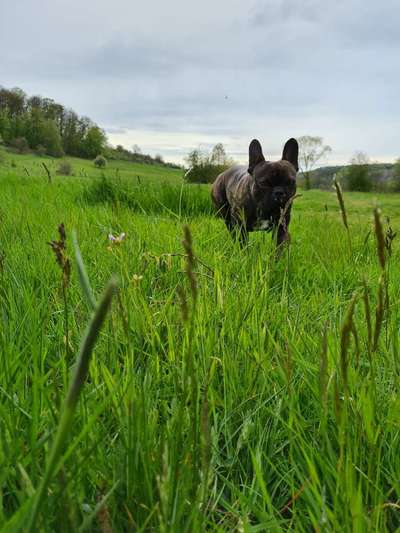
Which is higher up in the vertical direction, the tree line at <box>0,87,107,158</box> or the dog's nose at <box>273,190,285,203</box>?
the tree line at <box>0,87,107,158</box>

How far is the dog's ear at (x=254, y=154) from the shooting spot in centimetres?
452

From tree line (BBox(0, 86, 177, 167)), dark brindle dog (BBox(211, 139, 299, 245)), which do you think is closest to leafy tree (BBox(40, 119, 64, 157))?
tree line (BBox(0, 86, 177, 167))

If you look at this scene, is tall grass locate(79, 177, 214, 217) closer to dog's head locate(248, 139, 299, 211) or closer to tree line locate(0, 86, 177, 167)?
dog's head locate(248, 139, 299, 211)

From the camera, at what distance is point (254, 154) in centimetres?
454

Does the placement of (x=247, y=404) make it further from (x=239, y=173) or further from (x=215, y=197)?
(x=215, y=197)

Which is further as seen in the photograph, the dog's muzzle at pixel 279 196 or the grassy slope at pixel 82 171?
the grassy slope at pixel 82 171

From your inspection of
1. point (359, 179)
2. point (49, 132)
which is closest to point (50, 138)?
point (49, 132)

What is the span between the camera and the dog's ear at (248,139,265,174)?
452 cm

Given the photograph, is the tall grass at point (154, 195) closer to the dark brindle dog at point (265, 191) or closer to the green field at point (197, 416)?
the dark brindle dog at point (265, 191)

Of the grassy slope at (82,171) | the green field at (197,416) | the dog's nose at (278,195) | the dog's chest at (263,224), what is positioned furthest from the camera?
the grassy slope at (82,171)

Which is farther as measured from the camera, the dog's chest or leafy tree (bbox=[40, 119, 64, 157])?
leafy tree (bbox=[40, 119, 64, 157])

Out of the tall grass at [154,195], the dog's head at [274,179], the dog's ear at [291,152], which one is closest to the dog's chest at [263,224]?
the dog's head at [274,179]

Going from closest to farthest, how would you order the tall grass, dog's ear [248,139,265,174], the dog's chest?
the dog's chest, dog's ear [248,139,265,174], the tall grass

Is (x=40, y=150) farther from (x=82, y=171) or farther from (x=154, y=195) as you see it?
(x=154, y=195)
